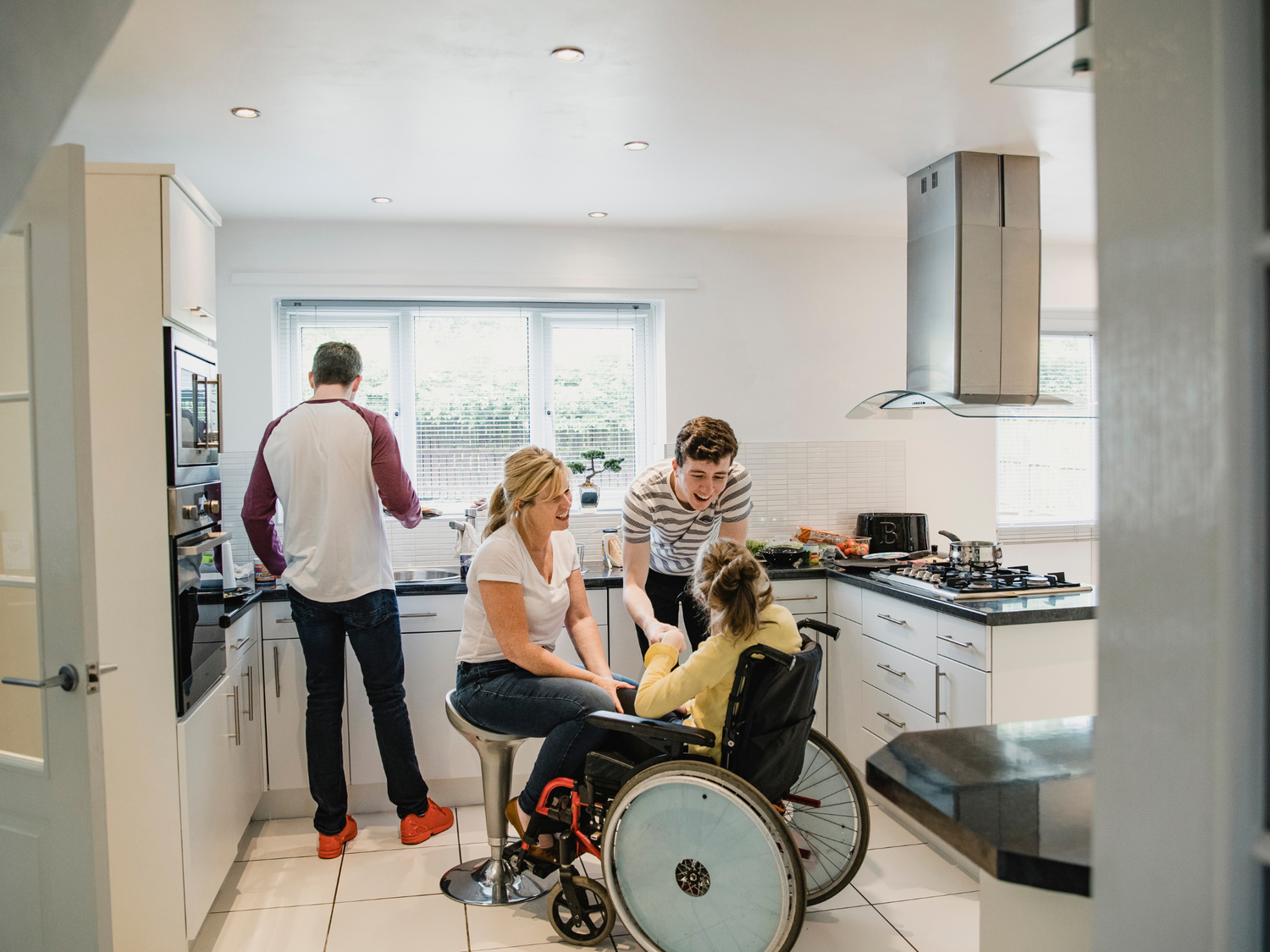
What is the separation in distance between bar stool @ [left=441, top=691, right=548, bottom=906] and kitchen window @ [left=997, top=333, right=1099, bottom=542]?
329 centimetres

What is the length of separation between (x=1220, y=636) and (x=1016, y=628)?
2194 mm

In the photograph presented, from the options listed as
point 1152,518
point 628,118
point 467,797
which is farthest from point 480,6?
point 467,797

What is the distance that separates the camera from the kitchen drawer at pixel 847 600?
11.4ft

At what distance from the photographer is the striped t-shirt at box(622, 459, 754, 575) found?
3.06m

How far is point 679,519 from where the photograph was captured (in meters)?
3.08

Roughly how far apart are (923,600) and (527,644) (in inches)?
54.1

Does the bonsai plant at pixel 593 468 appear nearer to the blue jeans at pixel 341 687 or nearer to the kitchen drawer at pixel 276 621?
the blue jeans at pixel 341 687

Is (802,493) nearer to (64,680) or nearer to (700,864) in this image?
(700,864)

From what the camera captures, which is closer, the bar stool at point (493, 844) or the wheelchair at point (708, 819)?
the wheelchair at point (708, 819)

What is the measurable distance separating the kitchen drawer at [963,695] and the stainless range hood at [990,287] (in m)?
1.00

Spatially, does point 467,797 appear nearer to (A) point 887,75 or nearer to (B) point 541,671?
(B) point 541,671

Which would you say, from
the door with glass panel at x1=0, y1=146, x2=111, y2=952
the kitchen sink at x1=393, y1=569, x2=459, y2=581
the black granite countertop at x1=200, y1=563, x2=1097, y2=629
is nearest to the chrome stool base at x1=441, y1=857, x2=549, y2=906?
the black granite countertop at x1=200, y1=563, x2=1097, y2=629

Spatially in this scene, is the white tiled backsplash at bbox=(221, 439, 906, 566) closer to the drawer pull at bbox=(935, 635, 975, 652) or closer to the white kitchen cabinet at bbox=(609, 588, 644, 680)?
the white kitchen cabinet at bbox=(609, 588, 644, 680)

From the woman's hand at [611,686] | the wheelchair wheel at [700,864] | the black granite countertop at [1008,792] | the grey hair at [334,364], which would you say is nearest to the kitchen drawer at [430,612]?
the grey hair at [334,364]
